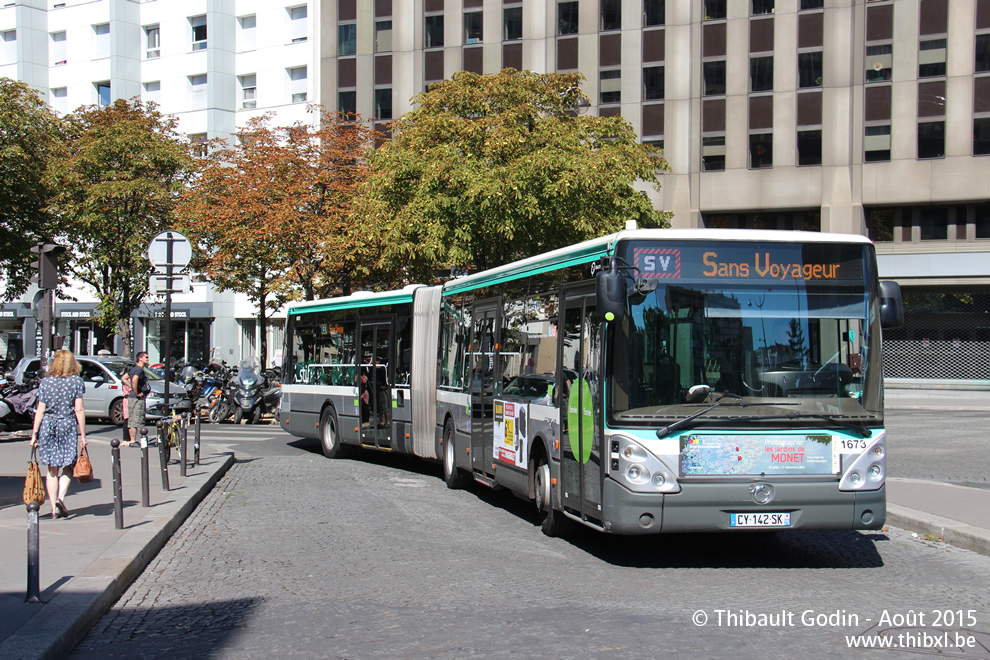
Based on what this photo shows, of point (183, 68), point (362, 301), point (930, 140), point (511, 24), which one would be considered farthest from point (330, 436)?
point (183, 68)

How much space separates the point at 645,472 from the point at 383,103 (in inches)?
1452

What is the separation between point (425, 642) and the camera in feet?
19.2

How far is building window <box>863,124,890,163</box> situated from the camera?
1425 inches

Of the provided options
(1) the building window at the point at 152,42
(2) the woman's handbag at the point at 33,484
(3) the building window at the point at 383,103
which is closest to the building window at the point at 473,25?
(3) the building window at the point at 383,103

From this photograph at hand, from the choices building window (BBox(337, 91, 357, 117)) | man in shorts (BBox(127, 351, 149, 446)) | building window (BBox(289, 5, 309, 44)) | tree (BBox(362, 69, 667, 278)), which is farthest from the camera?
building window (BBox(289, 5, 309, 44))

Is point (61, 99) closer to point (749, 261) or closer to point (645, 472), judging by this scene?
point (749, 261)

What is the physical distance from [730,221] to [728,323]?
31598mm

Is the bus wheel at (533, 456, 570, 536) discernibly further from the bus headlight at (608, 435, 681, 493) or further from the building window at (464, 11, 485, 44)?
the building window at (464, 11, 485, 44)

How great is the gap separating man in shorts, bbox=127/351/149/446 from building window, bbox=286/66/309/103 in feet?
93.9

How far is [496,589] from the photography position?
286 inches

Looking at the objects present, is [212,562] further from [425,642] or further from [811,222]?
[811,222]

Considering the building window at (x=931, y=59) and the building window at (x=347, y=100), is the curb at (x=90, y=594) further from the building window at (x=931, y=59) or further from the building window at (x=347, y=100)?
the building window at (x=347, y=100)

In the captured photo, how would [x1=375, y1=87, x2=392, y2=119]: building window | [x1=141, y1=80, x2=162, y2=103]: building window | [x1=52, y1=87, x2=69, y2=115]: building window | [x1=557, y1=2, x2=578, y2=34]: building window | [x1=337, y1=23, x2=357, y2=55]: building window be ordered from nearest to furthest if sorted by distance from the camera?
[x1=557, y1=2, x2=578, y2=34]: building window < [x1=375, y1=87, x2=392, y2=119]: building window < [x1=337, y1=23, x2=357, y2=55]: building window < [x1=141, y1=80, x2=162, y2=103]: building window < [x1=52, y1=87, x2=69, y2=115]: building window

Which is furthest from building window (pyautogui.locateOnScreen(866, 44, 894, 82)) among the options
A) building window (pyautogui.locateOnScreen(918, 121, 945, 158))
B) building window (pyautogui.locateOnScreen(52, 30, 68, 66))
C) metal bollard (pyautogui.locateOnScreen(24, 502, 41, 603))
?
building window (pyautogui.locateOnScreen(52, 30, 68, 66))
